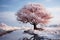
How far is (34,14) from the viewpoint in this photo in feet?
6.10

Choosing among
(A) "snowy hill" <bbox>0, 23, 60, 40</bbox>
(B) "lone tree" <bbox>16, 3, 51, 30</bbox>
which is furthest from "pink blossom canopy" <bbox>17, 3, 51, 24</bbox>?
(A) "snowy hill" <bbox>0, 23, 60, 40</bbox>

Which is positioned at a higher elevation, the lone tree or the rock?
the lone tree

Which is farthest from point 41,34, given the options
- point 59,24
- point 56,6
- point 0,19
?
point 0,19

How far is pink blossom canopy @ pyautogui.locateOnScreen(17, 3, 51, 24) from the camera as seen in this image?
72.9 inches

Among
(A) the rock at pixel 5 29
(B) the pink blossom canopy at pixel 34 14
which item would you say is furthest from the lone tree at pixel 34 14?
(A) the rock at pixel 5 29

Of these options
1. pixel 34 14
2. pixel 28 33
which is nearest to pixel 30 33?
pixel 28 33

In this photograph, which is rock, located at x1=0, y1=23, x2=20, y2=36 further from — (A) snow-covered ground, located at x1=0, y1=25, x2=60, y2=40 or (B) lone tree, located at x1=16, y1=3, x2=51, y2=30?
(B) lone tree, located at x1=16, y1=3, x2=51, y2=30

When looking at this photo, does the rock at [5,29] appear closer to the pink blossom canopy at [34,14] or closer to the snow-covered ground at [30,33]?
the snow-covered ground at [30,33]

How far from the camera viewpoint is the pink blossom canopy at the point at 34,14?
1.85 meters

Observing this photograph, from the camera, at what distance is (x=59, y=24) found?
73.0 inches

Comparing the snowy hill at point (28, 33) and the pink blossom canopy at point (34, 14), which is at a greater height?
the pink blossom canopy at point (34, 14)

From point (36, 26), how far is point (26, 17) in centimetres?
16

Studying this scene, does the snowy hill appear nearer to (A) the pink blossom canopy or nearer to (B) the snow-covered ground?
(B) the snow-covered ground

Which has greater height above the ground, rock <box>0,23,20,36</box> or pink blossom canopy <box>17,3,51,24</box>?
pink blossom canopy <box>17,3,51,24</box>
